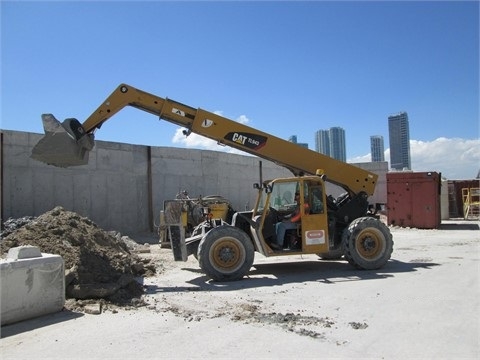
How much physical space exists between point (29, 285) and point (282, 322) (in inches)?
139

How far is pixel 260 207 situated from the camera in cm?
1103

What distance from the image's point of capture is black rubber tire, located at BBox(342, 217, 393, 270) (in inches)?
424

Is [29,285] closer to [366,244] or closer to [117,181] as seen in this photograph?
[366,244]

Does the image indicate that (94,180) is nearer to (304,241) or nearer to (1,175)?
(1,175)

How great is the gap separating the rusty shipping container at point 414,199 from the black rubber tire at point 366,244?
12.4m

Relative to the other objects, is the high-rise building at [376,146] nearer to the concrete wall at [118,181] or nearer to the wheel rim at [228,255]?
the concrete wall at [118,181]

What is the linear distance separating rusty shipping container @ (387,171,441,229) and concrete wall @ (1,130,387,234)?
758cm

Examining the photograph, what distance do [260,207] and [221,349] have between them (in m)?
5.86

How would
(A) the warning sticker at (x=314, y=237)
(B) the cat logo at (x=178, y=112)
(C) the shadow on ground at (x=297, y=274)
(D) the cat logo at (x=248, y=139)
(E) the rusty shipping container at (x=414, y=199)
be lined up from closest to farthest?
(C) the shadow on ground at (x=297, y=274) → (A) the warning sticker at (x=314, y=237) → (B) the cat logo at (x=178, y=112) → (D) the cat logo at (x=248, y=139) → (E) the rusty shipping container at (x=414, y=199)

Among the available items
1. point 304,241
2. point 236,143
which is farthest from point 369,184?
point 236,143

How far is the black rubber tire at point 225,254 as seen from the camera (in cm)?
984

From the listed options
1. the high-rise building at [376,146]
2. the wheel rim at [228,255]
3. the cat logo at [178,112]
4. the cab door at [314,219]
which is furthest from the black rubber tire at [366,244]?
the high-rise building at [376,146]

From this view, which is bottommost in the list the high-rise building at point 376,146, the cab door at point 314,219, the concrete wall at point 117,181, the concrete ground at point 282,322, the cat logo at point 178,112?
the concrete ground at point 282,322

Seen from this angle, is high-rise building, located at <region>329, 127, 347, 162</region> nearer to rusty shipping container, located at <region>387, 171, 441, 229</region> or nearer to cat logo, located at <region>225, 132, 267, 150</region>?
rusty shipping container, located at <region>387, 171, 441, 229</region>
